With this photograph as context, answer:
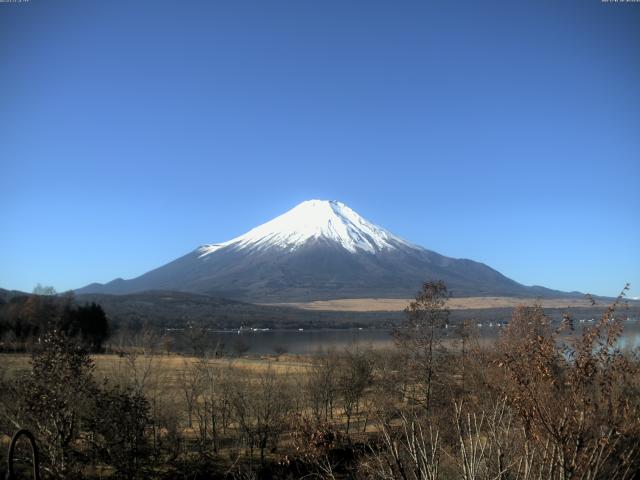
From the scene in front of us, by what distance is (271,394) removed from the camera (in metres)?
25.2

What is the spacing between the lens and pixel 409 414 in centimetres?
2030

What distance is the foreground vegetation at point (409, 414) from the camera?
691 cm

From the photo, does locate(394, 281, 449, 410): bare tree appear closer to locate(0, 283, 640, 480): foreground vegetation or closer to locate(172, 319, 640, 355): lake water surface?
locate(0, 283, 640, 480): foreground vegetation

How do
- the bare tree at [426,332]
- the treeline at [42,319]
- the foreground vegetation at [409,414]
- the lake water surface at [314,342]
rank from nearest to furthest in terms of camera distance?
the foreground vegetation at [409,414]
the bare tree at [426,332]
the lake water surface at [314,342]
the treeline at [42,319]

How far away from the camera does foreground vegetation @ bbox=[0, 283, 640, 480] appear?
22.7 ft

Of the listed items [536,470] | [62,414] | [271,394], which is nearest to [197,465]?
[271,394]

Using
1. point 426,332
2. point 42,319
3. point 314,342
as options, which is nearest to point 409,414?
point 426,332

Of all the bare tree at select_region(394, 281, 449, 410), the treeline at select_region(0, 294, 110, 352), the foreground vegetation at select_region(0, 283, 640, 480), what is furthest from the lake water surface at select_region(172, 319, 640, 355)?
the treeline at select_region(0, 294, 110, 352)

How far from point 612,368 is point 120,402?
1279 cm

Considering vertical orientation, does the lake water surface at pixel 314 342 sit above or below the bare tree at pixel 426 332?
below

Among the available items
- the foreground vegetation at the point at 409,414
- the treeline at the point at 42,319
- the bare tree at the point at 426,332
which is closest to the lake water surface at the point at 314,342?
the bare tree at the point at 426,332

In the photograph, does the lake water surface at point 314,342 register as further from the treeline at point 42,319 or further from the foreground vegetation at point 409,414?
the treeline at point 42,319

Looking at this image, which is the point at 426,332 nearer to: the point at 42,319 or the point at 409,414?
the point at 409,414

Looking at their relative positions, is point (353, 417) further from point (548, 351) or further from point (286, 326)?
point (286, 326)
